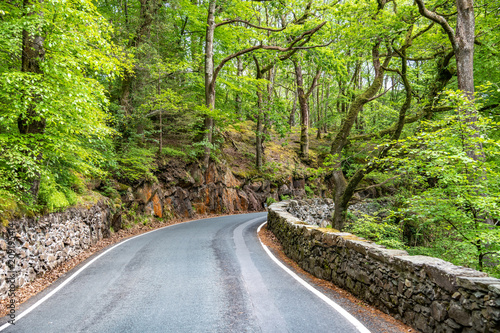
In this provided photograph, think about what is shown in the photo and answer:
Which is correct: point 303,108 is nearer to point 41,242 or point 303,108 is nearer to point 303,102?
point 303,102

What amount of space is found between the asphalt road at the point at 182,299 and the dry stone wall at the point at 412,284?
82 cm

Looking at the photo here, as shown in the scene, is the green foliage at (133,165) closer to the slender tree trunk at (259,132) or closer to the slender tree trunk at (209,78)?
the slender tree trunk at (209,78)

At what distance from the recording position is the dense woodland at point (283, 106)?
213 inches

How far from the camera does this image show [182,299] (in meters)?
4.70

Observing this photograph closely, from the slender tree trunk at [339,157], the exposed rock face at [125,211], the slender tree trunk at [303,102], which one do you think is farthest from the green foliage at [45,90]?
the slender tree trunk at [303,102]

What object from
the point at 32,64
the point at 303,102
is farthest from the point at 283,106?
the point at 32,64

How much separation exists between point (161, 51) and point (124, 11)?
361 centimetres

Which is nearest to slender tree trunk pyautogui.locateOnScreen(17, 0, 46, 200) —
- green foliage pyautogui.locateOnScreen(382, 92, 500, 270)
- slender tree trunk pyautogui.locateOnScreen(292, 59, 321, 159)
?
green foliage pyautogui.locateOnScreen(382, 92, 500, 270)

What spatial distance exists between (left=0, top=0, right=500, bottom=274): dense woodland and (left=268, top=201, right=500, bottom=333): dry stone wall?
1.71 meters

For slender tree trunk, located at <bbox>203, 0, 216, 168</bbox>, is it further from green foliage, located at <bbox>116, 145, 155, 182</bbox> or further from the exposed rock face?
green foliage, located at <bbox>116, 145, 155, 182</bbox>

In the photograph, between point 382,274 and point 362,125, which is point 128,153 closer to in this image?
point 382,274

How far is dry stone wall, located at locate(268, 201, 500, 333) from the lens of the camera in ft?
9.64

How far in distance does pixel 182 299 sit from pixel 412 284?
12.4 ft

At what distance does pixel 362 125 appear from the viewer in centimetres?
2398
